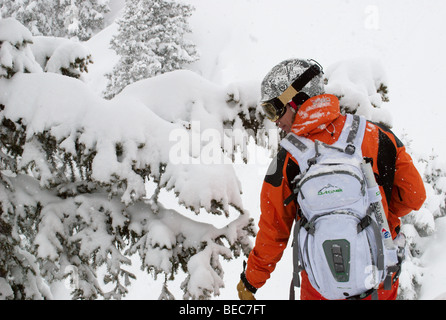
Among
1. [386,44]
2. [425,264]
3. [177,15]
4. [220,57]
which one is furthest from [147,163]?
[386,44]

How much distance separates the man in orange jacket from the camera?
2.61m

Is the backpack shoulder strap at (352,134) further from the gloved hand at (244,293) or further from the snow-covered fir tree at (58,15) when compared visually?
the snow-covered fir tree at (58,15)

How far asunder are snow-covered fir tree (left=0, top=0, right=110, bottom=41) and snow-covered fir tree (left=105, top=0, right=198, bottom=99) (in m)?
11.2

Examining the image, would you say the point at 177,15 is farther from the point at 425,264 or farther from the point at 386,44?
the point at 386,44

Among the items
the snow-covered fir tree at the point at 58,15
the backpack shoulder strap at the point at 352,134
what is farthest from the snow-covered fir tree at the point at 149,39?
the backpack shoulder strap at the point at 352,134

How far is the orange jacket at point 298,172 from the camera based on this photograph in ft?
8.54

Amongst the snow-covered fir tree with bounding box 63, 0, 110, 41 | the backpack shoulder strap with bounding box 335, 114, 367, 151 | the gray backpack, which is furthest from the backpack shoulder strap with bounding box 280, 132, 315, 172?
the snow-covered fir tree with bounding box 63, 0, 110, 41

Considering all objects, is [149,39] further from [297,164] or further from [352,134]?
[352,134]

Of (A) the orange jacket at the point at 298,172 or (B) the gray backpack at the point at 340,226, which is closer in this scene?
(B) the gray backpack at the point at 340,226

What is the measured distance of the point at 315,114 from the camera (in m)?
2.60

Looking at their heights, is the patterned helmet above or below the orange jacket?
→ above

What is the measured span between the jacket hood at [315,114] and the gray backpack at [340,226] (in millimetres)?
151

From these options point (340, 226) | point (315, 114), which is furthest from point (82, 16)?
point (340, 226)

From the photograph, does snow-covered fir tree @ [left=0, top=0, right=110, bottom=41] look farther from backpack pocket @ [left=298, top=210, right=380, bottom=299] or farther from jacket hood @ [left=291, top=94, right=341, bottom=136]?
backpack pocket @ [left=298, top=210, right=380, bottom=299]
